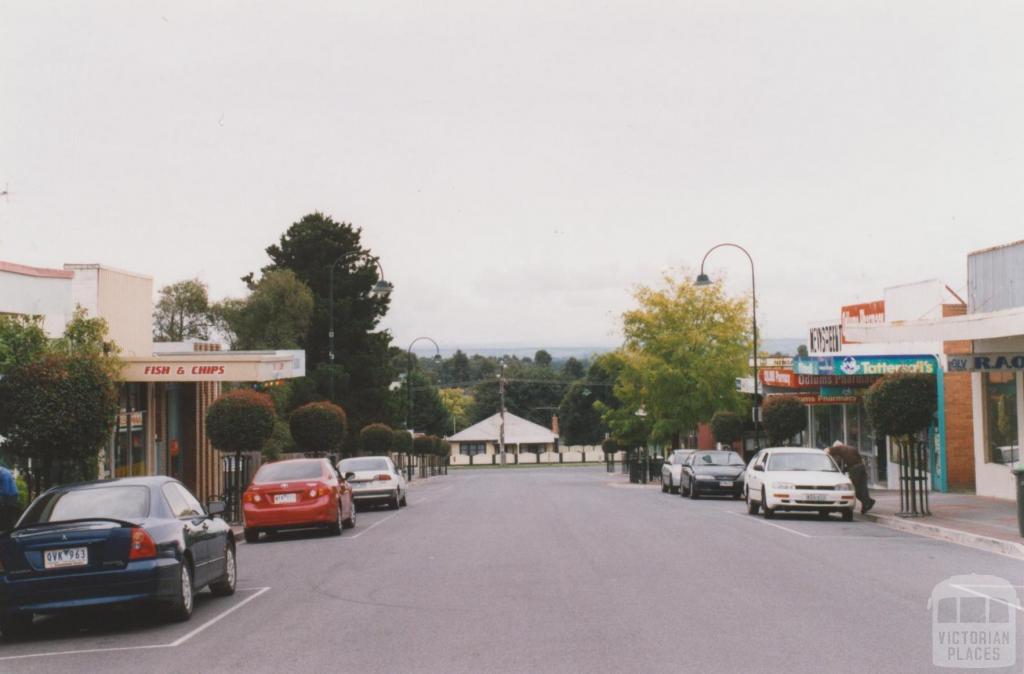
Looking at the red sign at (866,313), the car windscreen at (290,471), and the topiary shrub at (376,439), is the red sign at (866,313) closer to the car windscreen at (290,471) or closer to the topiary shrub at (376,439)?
the car windscreen at (290,471)

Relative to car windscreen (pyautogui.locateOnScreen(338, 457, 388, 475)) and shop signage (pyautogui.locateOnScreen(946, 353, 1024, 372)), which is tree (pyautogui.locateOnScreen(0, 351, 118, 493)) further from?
shop signage (pyautogui.locateOnScreen(946, 353, 1024, 372))

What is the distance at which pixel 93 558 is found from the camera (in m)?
11.4

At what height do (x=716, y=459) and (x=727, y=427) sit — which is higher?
(x=727, y=427)

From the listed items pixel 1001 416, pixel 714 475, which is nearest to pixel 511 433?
pixel 714 475

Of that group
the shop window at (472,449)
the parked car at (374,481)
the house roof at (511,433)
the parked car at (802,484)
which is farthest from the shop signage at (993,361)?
the shop window at (472,449)

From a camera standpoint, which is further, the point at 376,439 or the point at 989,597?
the point at 376,439

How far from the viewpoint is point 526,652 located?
967cm

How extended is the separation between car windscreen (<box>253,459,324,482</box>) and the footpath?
439 inches

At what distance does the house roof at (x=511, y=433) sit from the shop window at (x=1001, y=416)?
327ft

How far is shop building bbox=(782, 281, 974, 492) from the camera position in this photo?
112ft

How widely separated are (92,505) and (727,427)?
130 feet

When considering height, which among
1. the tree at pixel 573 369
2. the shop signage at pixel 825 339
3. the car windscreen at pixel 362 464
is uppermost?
the tree at pixel 573 369

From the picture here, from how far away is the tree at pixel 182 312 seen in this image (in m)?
67.5

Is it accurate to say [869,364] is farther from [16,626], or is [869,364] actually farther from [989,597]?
[16,626]
